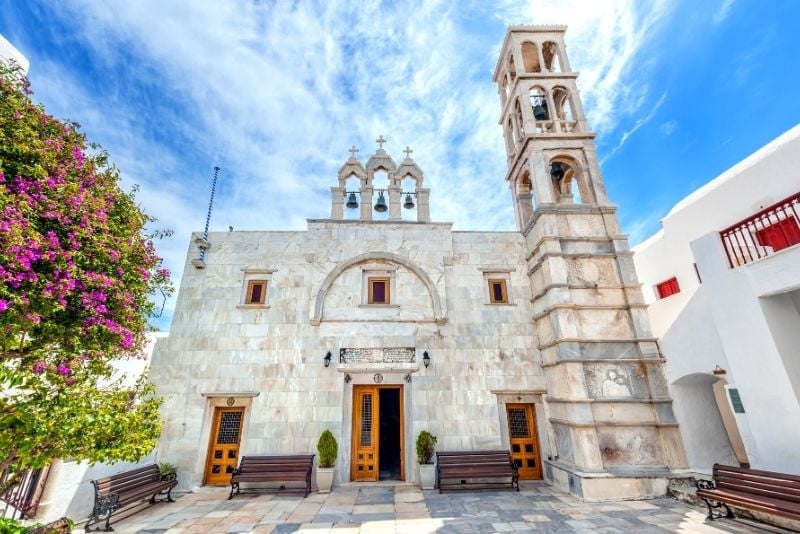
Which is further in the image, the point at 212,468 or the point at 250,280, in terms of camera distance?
the point at 250,280

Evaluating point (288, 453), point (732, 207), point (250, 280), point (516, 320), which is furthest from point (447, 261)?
point (732, 207)

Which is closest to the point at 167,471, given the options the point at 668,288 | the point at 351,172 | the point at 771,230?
the point at 351,172

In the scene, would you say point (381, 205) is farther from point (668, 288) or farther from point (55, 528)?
point (668, 288)

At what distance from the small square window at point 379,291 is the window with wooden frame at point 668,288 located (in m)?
11.0

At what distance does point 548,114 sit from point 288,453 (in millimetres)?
14655

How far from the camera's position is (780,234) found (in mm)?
6609

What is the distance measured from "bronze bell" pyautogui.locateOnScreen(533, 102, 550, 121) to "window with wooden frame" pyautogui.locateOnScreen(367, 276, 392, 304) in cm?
872

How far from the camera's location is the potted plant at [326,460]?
28.5 feet

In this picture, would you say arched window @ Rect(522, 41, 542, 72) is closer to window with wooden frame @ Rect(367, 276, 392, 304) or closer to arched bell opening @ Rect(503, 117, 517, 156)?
arched bell opening @ Rect(503, 117, 517, 156)

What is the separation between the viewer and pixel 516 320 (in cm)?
1075

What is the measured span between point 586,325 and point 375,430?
697 centimetres

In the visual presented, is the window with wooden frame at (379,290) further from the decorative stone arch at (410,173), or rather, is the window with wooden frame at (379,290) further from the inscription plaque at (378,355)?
the decorative stone arch at (410,173)

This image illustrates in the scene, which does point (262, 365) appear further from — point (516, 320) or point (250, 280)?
point (516, 320)

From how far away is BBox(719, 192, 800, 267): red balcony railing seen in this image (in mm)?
6398
